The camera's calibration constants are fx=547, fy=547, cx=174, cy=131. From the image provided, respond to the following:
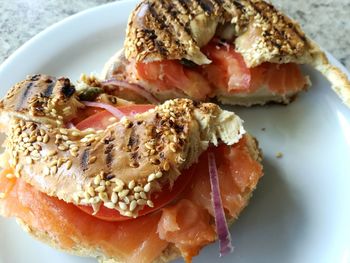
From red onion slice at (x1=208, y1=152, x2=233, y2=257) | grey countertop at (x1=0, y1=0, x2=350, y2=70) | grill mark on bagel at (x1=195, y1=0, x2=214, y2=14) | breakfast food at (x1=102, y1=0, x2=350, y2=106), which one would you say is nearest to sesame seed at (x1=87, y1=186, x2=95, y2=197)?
red onion slice at (x1=208, y1=152, x2=233, y2=257)

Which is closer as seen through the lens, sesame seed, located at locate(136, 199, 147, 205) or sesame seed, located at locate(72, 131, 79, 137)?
sesame seed, located at locate(136, 199, 147, 205)

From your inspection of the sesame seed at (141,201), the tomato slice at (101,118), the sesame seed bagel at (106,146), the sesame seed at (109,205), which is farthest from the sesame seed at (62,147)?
the sesame seed at (141,201)

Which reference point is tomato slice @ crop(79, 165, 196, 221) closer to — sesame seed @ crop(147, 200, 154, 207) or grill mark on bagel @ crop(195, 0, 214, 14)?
sesame seed @ crop(147, 200, 154, 207)

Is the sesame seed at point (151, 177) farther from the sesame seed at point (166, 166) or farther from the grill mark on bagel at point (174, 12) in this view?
the grill mark on bagel at point (174, 12)

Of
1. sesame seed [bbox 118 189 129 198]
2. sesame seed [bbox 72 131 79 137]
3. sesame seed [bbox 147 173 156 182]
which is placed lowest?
sesame seed [bbox 118 189 129 198]

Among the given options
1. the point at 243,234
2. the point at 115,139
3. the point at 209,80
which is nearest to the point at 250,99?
the point at 209,80

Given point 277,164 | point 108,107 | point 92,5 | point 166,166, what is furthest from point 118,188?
point 92,5

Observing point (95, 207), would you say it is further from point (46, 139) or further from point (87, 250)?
point (46, 139)

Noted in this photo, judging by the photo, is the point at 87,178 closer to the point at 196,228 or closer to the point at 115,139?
the point at 115,139
